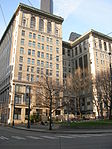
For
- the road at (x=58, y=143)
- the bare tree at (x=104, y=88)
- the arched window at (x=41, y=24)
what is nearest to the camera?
the road at (x=58, y=143)

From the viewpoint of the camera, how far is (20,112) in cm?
5456

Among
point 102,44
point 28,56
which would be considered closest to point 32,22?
point 28,56

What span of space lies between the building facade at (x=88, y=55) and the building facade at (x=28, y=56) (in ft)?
40.9

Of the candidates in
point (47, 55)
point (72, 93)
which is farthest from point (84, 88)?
point (47, 55)

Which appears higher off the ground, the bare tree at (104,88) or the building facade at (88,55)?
the building facade at (88,55)

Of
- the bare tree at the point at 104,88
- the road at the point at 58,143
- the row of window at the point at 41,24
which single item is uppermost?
the row of window at the point at 41,24

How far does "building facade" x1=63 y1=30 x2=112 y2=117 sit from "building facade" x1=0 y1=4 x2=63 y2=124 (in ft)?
40.9

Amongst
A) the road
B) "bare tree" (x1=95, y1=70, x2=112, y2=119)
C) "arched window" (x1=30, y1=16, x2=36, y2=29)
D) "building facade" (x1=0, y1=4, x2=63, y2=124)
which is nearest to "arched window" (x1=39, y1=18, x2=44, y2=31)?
"building facade" (x1=0, y1=4, x2=63, y2=124)

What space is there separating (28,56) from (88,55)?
89.0 ft

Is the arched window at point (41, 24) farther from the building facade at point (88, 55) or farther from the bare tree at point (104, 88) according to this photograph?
the bare tree at point (104, 88)

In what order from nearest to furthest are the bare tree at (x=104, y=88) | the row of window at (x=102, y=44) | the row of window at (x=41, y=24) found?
1. the bare tree at (x=104, y=88)
2. the row of window at (x=41, y=24)
3. the row of window at (x=102, y=44)

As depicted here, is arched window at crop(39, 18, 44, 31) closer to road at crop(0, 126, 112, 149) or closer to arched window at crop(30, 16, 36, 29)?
arched window at crop(30, 16, 36, 29)

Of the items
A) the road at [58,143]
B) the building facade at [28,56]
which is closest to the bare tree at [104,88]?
the building facade at [28,56]

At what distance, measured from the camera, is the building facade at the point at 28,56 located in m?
55.9
